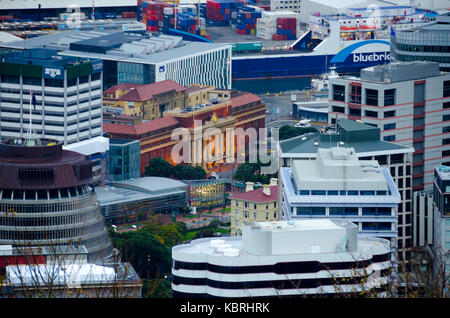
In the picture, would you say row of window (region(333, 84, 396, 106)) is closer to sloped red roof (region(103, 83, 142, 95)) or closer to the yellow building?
the yellow building

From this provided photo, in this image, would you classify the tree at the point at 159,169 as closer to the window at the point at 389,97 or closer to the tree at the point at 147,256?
the window at the point at 389,97

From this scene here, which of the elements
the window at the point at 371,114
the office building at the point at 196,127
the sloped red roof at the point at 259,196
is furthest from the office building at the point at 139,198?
the window at the point at 371,114

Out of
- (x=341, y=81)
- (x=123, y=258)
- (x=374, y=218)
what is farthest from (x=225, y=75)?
(x=374, y=218)

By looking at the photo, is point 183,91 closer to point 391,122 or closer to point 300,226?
point 391,122

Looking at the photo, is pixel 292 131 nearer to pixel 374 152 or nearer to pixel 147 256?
pixel 147 256

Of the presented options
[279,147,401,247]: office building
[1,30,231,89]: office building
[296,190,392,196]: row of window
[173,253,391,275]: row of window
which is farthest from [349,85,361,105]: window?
[1,30,231,89]: office building
